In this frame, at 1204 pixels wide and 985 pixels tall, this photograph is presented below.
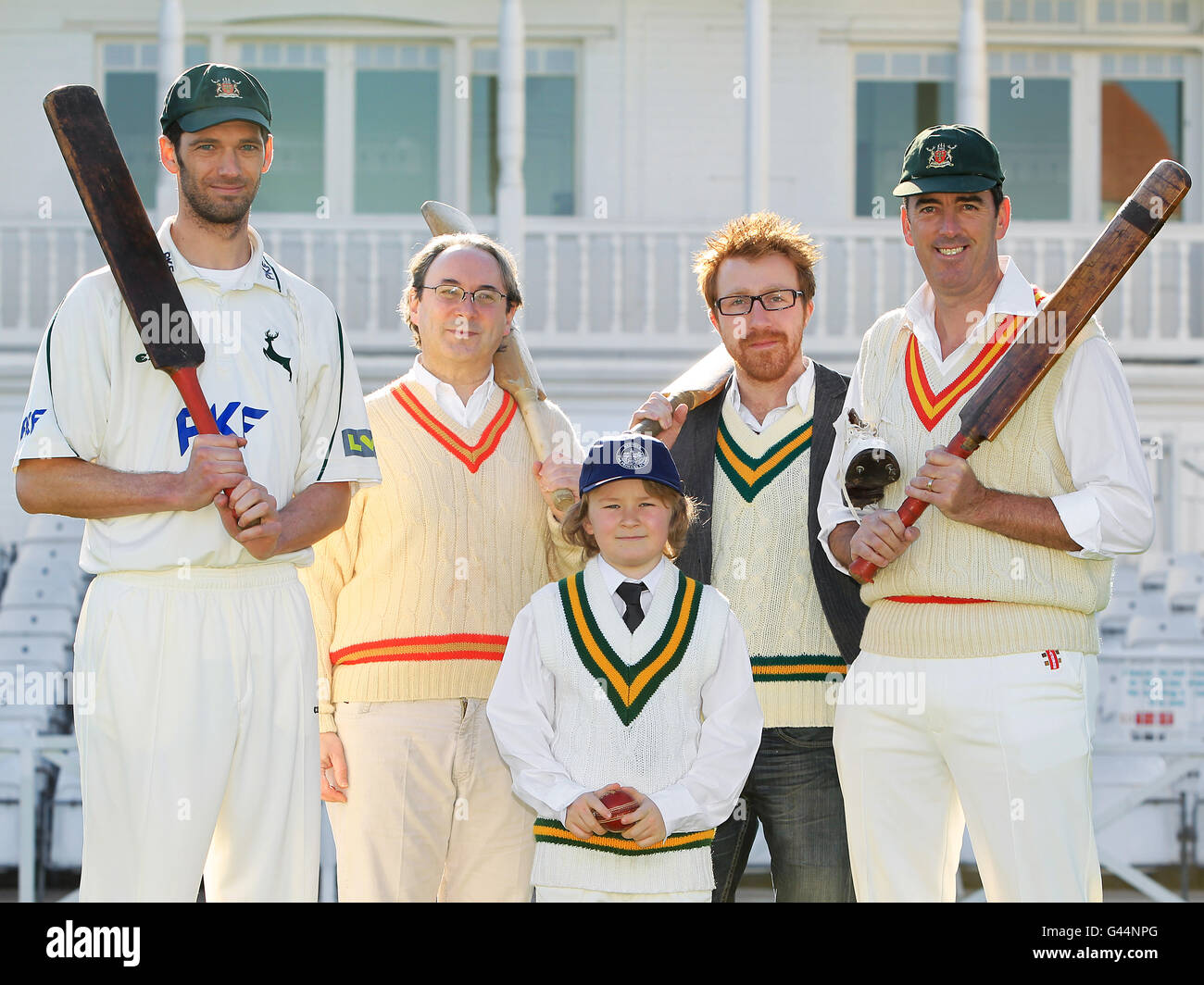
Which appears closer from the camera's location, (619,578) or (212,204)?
(212,204)

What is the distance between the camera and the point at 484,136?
10805 millimetres

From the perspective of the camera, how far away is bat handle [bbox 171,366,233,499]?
2605 mm

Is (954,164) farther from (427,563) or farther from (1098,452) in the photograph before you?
(427,563)

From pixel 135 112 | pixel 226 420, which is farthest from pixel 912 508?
pixel 135 112

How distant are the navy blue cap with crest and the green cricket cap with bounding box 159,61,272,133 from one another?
93 centimetres

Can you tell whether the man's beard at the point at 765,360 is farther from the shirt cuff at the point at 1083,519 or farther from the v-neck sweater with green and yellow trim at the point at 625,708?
the shirt cuff at the point at 1083,519

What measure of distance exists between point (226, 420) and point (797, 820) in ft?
4.78

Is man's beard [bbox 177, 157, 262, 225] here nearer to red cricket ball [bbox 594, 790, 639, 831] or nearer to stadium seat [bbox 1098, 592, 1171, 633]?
red cricket ball [bbox 594, 790, 639, 831]

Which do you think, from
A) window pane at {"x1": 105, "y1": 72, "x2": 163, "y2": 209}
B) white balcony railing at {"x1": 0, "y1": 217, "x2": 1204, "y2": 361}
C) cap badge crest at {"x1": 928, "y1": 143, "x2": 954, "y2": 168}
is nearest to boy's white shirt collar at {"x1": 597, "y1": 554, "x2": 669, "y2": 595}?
cap badge crest at {"x1": 928, "y1": 143, "x2": 954, "y2": 168}

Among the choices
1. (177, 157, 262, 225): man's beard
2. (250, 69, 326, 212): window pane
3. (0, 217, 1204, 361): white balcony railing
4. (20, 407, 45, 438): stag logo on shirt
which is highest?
(250, 69, 326, 212): window pane

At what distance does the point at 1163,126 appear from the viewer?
1103cm

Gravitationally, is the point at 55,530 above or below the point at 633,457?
below

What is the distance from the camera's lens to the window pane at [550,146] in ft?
35.8

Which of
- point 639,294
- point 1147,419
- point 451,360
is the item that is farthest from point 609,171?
point 451,360
